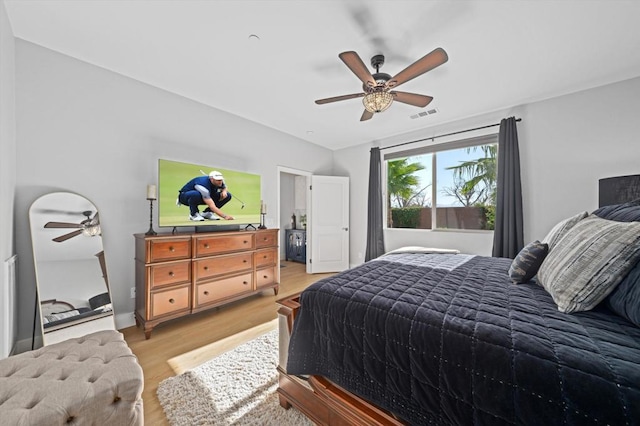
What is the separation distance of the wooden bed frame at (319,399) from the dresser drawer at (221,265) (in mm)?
1566

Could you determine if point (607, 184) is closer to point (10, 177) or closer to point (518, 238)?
point (518, 238)

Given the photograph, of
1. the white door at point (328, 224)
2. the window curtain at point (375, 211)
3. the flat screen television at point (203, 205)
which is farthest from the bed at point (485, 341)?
the white door at point (328, 224)

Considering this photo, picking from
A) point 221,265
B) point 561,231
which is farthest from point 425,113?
point 221,265

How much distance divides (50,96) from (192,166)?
4.18 feet

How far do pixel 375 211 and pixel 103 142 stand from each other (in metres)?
3.98

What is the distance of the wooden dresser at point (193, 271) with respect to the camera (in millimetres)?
2387

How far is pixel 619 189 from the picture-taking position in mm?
2113

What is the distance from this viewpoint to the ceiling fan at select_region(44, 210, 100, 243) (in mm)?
2150

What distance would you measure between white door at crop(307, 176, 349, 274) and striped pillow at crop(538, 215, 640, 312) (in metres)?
3.77

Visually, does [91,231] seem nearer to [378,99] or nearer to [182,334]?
[182,334]

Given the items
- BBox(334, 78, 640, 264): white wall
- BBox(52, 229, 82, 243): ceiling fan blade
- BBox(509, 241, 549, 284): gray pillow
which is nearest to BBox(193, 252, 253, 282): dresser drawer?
BBox(52, 229, 82, 243): ceiling fan blade

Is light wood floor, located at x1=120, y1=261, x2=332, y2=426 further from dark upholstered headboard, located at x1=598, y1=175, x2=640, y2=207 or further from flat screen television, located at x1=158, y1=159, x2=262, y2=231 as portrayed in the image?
Answer: dark upholstered headboard, located at x1=598, y1=175, x2=640, y2=207

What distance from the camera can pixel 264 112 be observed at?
3482mm

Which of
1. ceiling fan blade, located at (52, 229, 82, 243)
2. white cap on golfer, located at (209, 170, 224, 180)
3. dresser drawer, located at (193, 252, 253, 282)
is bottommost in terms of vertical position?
dresser drawer, located at (193, 252, 253, 282)
